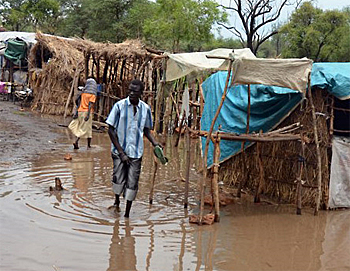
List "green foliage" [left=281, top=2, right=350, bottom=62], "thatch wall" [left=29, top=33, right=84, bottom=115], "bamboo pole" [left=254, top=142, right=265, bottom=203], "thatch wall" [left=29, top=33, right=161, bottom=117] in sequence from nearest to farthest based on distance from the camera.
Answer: "bamboo pole" [left=254, top=142, right=265, bottom=203], "thatch wall" [left=29, top=33, right=161, bottom=117], "thatch wall" [left=29, top=33, right=84, bottom=115], "green foliage" [left=281, top=2, right=350, bottom=62]

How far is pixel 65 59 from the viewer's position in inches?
653

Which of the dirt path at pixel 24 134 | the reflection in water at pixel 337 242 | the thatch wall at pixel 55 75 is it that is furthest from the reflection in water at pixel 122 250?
the thatch wall at pixel 55 75

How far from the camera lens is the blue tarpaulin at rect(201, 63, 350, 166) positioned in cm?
589

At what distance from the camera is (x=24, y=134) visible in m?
11.8

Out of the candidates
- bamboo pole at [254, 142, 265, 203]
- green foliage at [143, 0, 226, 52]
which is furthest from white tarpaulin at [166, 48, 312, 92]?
green foliage at [143, 0, 226, 52]

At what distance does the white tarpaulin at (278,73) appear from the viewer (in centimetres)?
543

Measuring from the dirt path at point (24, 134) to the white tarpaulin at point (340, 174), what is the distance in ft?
18.1

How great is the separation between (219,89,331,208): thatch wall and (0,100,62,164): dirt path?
14.1 ft

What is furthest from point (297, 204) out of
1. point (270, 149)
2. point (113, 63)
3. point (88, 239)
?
point (113, 63)

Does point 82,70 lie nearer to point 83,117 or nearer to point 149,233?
point 83,117

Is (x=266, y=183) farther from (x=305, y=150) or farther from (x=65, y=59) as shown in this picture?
(x=65, y=59)

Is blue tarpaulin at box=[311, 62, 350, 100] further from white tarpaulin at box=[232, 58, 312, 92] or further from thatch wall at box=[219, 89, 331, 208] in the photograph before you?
white tarpaulin at box=[232, 58, 312, 92]

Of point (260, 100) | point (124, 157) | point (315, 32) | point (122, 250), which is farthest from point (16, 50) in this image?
point (315, 32)

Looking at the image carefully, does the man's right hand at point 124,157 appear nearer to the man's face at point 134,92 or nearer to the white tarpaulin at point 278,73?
the man's face at point 134,92
